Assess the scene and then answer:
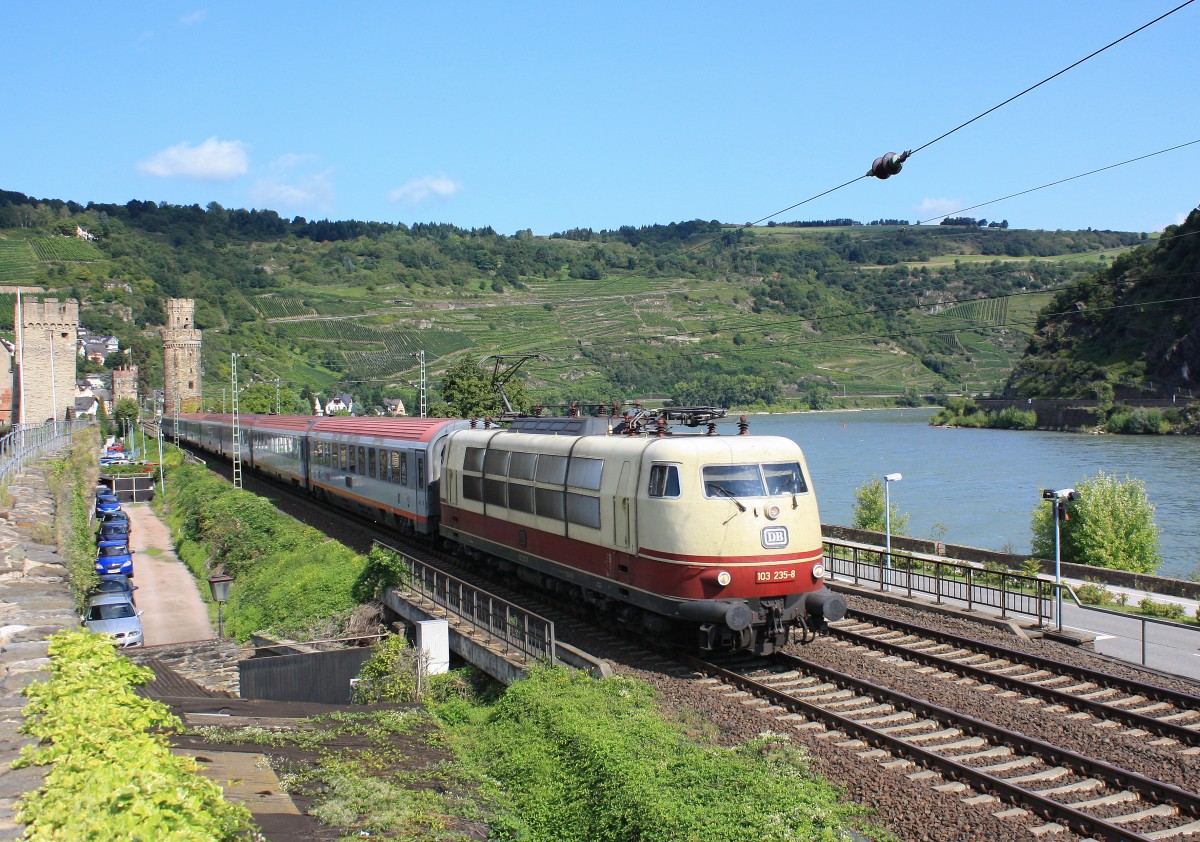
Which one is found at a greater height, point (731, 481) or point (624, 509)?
point (731, 481)

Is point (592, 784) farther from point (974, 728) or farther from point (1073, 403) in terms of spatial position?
point (1073, 403)

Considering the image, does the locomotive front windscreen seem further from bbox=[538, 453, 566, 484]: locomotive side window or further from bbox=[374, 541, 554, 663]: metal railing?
bbox=[538, 453, 566, 484]: locomotive side window

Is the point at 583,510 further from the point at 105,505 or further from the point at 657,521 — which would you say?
the point at 105,505

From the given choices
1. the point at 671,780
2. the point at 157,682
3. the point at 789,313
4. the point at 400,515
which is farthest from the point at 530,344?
the point at 671,780

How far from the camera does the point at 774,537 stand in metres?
13.1

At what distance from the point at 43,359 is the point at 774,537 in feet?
207

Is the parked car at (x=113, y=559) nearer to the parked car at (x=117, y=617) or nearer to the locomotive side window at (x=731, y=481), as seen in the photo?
the parked car at (x=117, y=617)

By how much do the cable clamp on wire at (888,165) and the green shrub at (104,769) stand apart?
11118mm

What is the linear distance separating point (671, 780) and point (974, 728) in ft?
12.1

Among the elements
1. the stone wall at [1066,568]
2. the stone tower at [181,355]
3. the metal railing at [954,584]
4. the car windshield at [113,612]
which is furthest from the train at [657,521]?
the stone tower at [181,355]

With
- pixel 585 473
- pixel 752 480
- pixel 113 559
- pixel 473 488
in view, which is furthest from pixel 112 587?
pixel 752 480

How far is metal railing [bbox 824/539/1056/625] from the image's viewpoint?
16.7 m

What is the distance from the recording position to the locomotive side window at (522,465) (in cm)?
1716

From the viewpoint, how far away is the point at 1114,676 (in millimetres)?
12203
